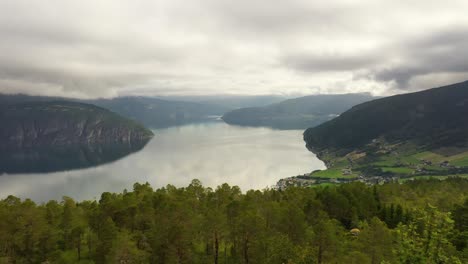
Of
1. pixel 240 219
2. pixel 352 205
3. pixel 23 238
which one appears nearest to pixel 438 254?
pixel 240 219

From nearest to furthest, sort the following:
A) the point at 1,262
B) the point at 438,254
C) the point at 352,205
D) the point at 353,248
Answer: the point at 438,254 → the point at 1,262 → the point at 353,248 → the point at 352,205

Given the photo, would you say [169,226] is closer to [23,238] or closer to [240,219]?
[240,219]

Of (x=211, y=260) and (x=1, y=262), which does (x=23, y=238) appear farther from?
(x=211, y=260)

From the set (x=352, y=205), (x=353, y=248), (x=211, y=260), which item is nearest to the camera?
(x=353, y=248)

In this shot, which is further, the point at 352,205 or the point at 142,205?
the point at 352,205

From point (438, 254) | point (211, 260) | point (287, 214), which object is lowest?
point (211, 260)

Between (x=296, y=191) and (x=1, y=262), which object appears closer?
(x=1, y=262)

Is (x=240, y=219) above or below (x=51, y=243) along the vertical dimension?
above

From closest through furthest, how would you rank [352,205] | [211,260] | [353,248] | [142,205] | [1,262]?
[1,262] → [353,248] → [211,260] → [142,205] → [352,205]

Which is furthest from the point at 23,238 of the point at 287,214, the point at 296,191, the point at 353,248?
the point at 296,191

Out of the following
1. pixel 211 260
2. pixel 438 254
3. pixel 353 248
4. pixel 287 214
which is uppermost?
pixel 438 254
